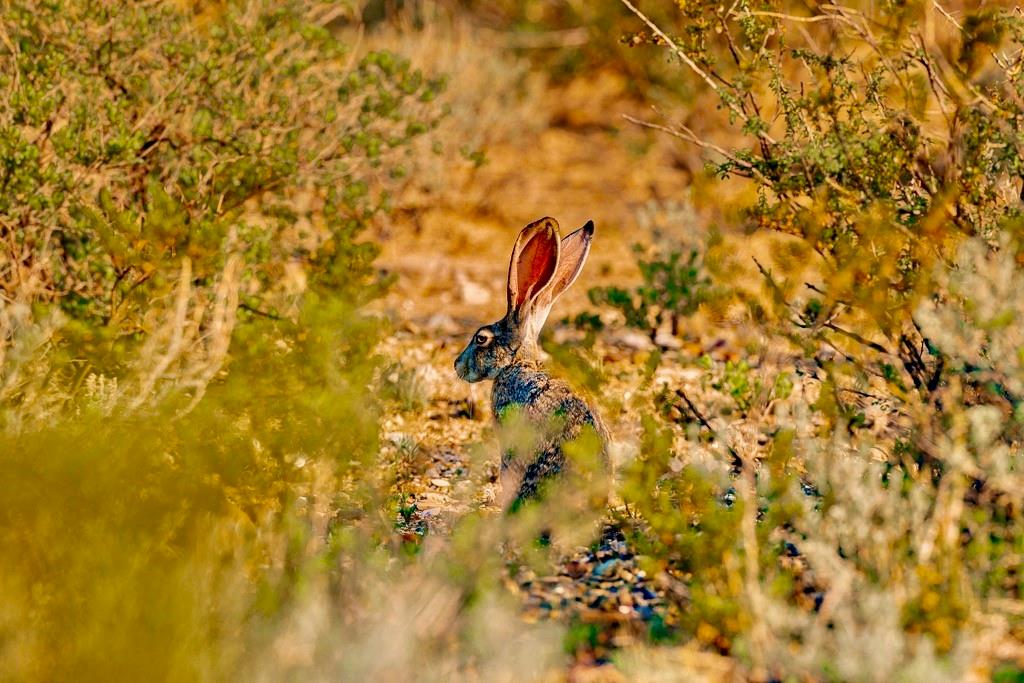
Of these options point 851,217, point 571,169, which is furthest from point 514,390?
point 571,169

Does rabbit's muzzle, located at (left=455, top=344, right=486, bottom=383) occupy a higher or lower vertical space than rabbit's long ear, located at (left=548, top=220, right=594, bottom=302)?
lower

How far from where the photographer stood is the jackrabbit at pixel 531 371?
4.14m

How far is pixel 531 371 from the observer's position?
4.58m

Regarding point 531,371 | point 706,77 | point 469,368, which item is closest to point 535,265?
point 531,371

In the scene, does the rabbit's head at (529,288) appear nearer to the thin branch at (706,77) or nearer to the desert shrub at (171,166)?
the desert shrub at (171,166)

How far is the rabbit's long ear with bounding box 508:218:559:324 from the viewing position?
4578 millimetres

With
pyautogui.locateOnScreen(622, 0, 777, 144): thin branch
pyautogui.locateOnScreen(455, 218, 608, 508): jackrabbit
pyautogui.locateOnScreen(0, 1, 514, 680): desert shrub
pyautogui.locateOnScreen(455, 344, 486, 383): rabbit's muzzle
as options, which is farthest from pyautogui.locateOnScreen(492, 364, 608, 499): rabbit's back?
pyautogui.locateOnScreen(622, 0, 777, 144): thin branch

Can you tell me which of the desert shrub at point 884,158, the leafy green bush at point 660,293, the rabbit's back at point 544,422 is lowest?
the leafy green bush at point 660,293

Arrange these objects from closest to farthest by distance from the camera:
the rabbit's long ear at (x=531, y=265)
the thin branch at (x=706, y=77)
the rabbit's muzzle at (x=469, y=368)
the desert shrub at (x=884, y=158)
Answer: the desert shrub at (x=884, y=158) → the thin branch at (x=706, y=77) → the rabbit's long ear at (x=531, y=265) → the rabbit's muzzle at (x=469, y=368)

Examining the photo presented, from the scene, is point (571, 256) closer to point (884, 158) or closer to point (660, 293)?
point (884, 158)

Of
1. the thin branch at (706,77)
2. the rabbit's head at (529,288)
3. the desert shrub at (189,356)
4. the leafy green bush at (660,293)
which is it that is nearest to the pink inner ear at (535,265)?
the rabbit's head at (529,288)

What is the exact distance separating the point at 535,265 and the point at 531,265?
0.02 metres

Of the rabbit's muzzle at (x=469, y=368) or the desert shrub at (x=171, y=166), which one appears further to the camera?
the rabbit's muzzle at (x=469, y=368)

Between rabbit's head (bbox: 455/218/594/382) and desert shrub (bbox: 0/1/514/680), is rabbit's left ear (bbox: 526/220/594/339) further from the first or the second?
desert shrub (bbox: 0/1/514/680)
